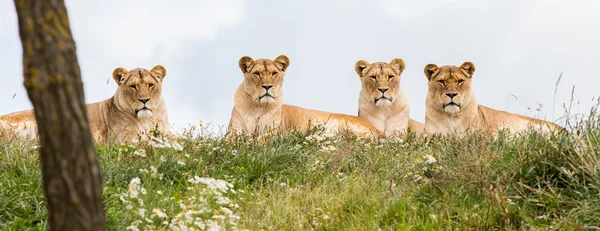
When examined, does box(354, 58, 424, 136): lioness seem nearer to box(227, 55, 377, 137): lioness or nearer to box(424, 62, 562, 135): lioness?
box(227, 55, 377, 137): lioness

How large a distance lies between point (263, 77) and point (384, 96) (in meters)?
2.11

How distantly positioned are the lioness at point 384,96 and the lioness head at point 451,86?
1213 millimetres

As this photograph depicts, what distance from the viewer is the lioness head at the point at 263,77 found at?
41.4 feet

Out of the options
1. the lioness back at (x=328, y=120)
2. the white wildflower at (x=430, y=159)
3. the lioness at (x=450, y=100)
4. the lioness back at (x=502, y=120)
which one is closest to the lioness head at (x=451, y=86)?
the lioness at (x=450, y=100)

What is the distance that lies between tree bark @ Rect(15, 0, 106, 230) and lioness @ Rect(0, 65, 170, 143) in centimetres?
777

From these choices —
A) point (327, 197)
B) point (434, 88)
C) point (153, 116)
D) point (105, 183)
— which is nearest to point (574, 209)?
point (327, 197)

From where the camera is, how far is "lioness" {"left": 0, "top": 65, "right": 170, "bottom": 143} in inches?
492

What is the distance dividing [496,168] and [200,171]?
2.54 meters

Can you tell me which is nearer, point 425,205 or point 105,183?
point 425,205

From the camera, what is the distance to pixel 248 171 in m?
8.52

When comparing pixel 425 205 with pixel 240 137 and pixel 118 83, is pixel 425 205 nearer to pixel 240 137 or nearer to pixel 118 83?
pixel 240 137

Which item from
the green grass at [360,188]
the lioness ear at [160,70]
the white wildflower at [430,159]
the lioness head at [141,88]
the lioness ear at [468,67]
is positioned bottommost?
the green grass at [360,188]

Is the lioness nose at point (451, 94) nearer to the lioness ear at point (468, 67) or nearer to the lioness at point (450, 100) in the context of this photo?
the lioness at point (450, 100)

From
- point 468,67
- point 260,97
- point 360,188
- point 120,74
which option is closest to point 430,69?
point 468,67
